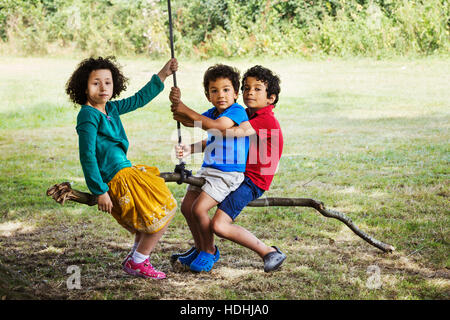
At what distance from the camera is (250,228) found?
438cm

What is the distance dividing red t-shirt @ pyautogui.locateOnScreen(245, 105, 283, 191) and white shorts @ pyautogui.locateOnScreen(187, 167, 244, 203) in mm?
110

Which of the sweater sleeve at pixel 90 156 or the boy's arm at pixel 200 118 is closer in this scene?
the sweater sleeve at pixel 90 156

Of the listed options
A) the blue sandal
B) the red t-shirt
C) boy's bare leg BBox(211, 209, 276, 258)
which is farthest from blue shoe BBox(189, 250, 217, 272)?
the red t-shirt

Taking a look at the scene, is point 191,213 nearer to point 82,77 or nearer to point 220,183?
point 220,183

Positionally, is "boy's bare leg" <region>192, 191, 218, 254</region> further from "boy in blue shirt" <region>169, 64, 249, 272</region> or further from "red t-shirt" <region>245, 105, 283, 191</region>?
"red t-shirt" <region>245, 105, 283, 191</region>

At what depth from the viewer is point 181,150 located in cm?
306

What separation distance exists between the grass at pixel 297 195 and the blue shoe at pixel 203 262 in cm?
6

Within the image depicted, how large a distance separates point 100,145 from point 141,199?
34 centimetres

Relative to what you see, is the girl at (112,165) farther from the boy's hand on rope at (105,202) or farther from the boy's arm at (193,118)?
the boy's arm at (193,118)

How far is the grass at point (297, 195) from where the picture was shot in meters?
3.24

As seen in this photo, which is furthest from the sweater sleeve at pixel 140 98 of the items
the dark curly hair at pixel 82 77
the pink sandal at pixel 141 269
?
the pink sandal at pixel 141 269

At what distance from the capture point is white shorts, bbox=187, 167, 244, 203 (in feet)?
10.3

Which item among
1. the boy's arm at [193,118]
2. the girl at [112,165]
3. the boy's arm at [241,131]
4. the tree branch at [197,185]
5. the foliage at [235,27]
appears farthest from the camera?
the foliage at [235,27]

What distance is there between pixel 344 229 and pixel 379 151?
266cm
